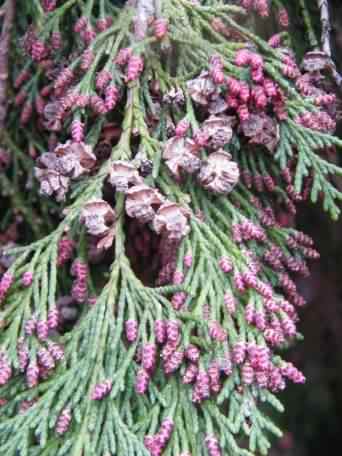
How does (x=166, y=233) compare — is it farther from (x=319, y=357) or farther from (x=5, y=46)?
(x=319, y=357)

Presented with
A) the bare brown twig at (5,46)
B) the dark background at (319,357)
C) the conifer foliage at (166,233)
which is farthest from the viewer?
the dark background at (319,357)

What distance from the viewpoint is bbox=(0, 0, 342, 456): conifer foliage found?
1.72 m

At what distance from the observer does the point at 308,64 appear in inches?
78.0

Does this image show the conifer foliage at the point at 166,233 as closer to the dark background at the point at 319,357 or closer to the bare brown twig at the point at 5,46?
the bare brown twig at the point at 5,46

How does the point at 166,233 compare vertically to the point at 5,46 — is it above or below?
below

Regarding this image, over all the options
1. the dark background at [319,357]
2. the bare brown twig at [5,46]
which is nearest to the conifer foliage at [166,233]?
the bare brown twig at [5,46]

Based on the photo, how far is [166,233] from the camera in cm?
186

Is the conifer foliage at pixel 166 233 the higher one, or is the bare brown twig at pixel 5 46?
the bare brown twig at pixel 5 46

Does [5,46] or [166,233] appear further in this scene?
[5,46]

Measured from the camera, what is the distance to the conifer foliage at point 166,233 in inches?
67.9

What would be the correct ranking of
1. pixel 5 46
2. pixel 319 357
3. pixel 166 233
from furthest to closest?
pixel 319 357 < pixel 5 46 < pixel 166 233

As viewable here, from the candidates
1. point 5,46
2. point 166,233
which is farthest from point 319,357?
point 5,46

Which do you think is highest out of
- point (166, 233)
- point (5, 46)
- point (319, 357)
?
point (5, 46)

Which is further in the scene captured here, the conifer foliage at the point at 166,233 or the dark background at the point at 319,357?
the dark background at the point at 319,357
